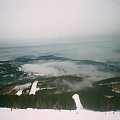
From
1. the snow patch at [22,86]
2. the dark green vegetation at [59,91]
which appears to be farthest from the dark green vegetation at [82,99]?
the snow patch at [22,86]

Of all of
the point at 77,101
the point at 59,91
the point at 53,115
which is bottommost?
the point at 53,115

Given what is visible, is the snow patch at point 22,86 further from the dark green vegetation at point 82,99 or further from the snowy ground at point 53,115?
the snowy ground at point 53,115

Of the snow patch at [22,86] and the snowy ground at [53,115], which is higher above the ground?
the snow patch at [22,86]

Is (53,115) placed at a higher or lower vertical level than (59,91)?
lower

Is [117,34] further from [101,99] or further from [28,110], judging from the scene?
[28,110]

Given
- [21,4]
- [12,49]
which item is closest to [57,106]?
[12,49]

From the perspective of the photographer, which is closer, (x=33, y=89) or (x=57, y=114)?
(x=57, y=114)

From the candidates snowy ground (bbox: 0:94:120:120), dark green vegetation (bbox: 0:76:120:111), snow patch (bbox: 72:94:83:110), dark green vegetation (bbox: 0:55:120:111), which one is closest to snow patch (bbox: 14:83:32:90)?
dark green vegetation (bbox: 0:55:120:111)

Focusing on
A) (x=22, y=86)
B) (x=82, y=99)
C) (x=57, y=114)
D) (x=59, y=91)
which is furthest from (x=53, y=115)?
(x=22, y=86)

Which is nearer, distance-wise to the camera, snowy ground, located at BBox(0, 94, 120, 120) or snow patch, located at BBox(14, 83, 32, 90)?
snowy ground, located at BBox(0, 94, 120, 120)

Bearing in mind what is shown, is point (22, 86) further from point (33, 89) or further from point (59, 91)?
point (59, 91)

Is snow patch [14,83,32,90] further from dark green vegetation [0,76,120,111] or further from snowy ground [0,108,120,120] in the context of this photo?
snowy ground [0,108,120,120]
